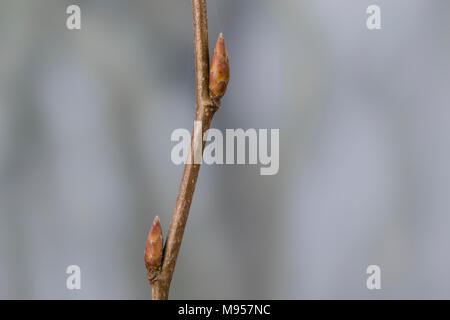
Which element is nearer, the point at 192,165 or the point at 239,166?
the point at 192,165

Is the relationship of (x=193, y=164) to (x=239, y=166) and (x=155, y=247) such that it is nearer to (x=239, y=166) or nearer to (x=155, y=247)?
(x=155, y=247)

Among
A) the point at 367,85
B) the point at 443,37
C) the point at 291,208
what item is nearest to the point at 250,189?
the point at 291,208

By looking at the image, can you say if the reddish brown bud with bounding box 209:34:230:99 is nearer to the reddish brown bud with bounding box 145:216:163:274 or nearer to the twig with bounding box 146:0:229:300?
the twig with bounding box 146:0:229:300

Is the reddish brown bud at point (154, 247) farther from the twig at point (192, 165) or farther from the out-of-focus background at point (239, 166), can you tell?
the out-of-focus background at point (239, 166)

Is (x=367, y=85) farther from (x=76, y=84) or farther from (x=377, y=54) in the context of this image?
(x=76, y=84)

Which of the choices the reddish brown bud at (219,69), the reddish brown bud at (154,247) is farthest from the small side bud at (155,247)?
the reddish brown bud at (219,69)

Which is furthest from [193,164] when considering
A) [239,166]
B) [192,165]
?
[239,166]

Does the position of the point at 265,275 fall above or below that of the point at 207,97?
below
